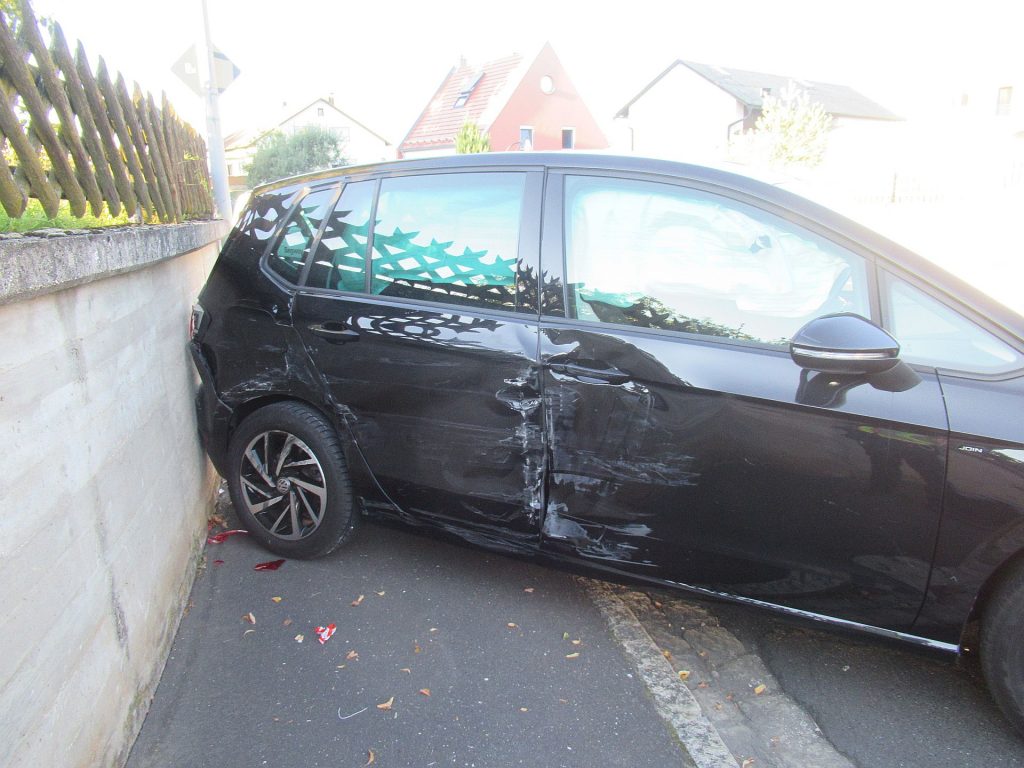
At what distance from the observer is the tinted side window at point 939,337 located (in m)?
2.20

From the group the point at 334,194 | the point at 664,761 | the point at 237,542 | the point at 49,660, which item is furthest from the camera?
→ the point at 237,542

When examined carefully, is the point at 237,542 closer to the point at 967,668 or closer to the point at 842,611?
the point at 842,611

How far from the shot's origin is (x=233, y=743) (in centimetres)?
237

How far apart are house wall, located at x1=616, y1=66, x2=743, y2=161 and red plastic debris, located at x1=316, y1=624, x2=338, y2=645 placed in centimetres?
4206

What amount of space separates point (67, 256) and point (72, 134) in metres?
0.80

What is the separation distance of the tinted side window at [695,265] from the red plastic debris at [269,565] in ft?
6.22

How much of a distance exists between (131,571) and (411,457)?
108 centimetres

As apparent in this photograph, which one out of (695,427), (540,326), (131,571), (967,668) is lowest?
(967,668)

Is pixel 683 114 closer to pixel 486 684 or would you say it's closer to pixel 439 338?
pixel 439 338

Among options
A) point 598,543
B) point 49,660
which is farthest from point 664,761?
point 49,660

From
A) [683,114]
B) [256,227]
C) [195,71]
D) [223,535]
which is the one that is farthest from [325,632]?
[683,114]

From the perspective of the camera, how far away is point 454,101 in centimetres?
4712

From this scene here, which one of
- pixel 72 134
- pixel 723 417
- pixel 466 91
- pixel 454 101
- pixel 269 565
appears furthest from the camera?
pixel 454 101

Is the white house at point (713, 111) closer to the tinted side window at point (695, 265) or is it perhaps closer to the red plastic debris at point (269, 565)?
the tinted side window at point (695, 265)
